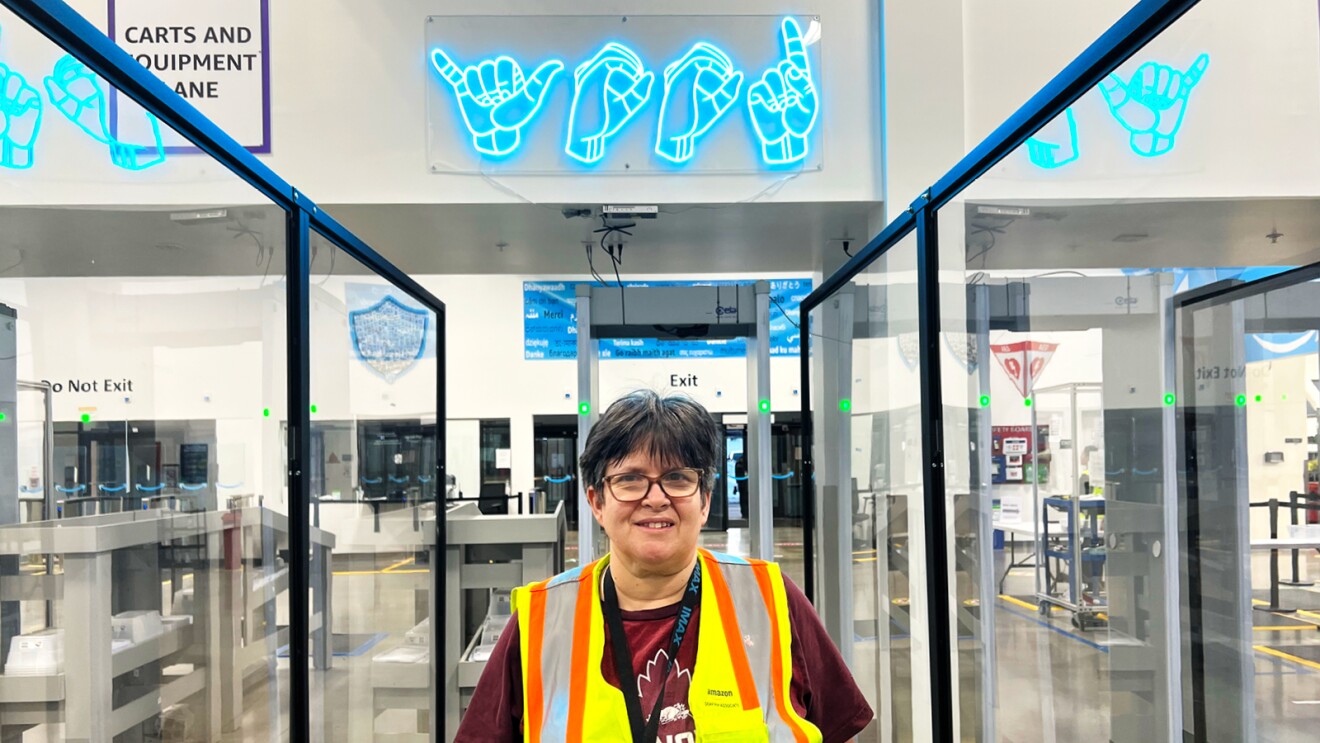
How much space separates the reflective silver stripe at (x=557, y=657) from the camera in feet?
4.80

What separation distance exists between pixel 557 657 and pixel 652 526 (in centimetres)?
28

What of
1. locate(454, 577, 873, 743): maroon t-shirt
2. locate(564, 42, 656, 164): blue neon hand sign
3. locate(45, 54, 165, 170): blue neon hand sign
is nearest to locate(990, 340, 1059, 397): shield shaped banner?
locate(454, 577, 873, 743): maroon t-shirt

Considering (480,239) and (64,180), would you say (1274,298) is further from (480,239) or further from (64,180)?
(480,239)

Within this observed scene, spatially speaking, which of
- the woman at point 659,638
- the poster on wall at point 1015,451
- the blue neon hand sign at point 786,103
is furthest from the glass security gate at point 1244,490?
the woman at point 659,638

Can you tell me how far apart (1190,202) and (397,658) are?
3.95 metres

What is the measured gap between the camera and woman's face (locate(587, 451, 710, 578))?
1.50m

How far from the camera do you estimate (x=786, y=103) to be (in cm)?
422

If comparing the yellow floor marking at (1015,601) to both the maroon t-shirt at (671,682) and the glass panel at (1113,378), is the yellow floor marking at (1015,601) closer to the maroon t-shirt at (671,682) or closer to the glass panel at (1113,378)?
the glass panel at (1113,378)

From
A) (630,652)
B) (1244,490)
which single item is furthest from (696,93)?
(630,652)

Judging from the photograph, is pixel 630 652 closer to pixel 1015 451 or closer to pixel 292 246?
pixel 292 246

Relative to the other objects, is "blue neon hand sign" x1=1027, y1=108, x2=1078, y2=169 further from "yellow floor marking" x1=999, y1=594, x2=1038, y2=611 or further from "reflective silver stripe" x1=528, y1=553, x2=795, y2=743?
"yellow floor marking" x1=999, y1=594, x2=1038, y2=611

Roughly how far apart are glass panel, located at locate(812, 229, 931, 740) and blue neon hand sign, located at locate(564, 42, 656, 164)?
1.37m

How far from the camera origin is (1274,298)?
2.94m

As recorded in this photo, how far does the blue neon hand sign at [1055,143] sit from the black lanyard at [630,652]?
126 cm
